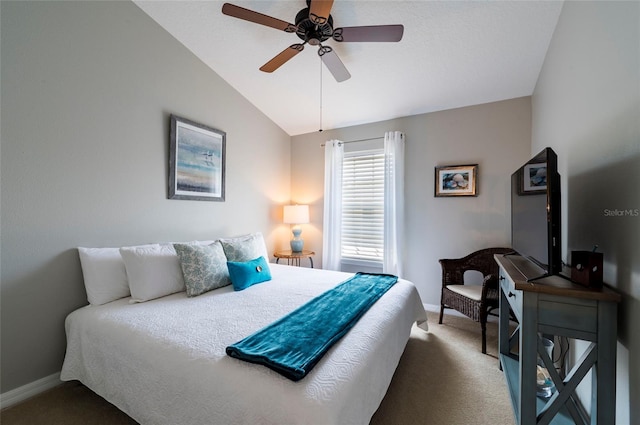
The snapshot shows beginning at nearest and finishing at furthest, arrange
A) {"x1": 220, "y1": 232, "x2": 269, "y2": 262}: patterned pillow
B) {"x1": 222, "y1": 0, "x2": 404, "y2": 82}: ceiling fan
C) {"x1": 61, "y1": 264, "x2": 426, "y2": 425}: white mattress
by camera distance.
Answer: {"x1": 61, "y1": 264, "x2": 426, "y2": 425}: white mattress
{"x1": 222, "y1": 0, "x2": 404, "y2": 82}: ceiling fan
{"x1": 220, "y1": 232, "x2": 269, "y2": 262}: patterned pillow

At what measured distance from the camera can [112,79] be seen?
2.17 m

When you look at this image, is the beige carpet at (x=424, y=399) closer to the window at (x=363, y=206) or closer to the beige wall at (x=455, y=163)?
the beige wall at (x=455, y=163)

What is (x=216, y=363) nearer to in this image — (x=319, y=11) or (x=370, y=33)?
(x=319, y=11)

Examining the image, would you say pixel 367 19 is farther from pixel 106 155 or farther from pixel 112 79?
pixel 106 155

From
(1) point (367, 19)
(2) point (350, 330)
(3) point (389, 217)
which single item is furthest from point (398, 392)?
(1) point (367, 19)

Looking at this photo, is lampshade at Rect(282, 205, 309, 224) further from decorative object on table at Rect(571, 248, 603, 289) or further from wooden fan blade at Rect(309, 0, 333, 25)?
decorative object on table at Rect(571, 248, 603, 289)

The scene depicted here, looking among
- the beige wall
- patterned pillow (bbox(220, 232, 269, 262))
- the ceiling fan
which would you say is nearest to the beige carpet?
the beige wall

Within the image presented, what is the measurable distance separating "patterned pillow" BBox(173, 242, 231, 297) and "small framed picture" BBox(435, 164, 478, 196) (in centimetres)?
264

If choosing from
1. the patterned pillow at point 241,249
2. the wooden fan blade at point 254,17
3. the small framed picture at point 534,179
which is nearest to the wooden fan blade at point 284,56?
the wooden fan blade at point 254,17

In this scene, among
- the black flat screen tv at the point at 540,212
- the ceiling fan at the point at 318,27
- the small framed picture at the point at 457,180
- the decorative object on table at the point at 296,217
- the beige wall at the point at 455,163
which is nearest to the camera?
the black flat screen tv at the point at 540,212

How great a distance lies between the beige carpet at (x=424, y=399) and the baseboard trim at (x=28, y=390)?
0.13 ft

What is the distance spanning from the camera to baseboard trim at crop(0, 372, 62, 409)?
167 centimetres

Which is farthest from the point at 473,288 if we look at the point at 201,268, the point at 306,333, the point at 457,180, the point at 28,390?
the point at 28,390

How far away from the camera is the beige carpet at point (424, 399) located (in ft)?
5.20
